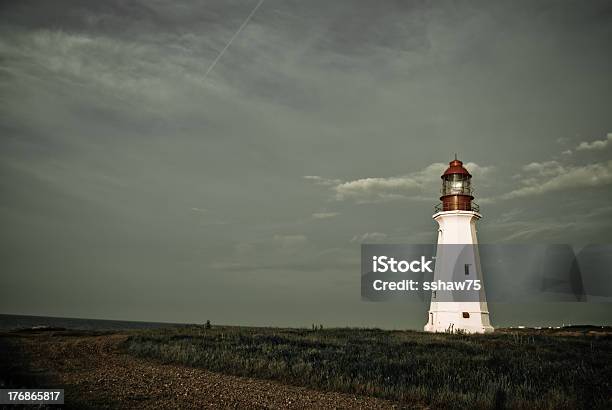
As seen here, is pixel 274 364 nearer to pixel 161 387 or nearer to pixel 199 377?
pixel 199 377

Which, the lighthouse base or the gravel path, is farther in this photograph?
the lighthouse base

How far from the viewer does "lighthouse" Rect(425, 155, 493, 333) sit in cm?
2845

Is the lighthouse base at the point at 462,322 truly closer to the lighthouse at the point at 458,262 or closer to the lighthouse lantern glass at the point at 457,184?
the lighthouse at the point at 458,262

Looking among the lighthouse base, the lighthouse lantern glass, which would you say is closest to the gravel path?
the lighthouse base

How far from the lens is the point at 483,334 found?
27.4 m

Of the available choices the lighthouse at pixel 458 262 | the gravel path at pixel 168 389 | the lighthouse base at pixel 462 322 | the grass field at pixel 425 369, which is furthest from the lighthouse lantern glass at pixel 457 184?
the gravel path at pixel 168 389

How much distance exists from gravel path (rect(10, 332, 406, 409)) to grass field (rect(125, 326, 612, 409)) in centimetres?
82

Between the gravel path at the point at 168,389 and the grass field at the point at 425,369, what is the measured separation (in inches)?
32.4

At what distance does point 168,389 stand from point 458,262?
22805mm

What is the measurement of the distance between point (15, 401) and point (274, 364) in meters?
6.72

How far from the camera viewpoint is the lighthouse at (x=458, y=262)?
1120 inches

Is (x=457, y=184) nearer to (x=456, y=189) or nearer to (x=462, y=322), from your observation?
(x=456, y=189)

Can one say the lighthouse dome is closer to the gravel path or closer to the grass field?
the grass field

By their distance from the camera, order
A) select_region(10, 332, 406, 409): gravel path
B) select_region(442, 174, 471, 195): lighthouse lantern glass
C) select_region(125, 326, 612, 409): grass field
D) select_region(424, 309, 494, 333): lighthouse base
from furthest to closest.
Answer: select_region(442, 174, 471, 195): lighthouse lantern glass, select_region(424, 309, 494, 333): lighthouse base, select_region(125, 326, 612, 409): grass field, select_region(10, 332, 406, 409): gravel path
